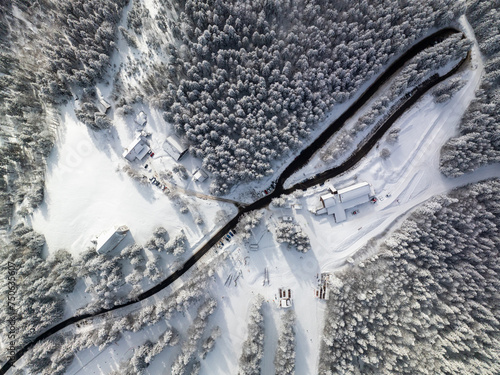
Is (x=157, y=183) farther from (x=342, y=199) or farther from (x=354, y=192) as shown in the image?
(x=354, y=192)

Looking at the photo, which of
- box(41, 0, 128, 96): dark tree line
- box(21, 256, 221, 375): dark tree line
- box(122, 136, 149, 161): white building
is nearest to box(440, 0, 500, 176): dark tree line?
box(21, 256, 221, 375): dark tree line

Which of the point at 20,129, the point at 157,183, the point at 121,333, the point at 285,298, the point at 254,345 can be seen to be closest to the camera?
the point at 254,345

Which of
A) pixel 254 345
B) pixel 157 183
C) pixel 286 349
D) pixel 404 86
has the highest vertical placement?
pixel 157 183

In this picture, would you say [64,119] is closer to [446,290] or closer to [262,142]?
[262,142]

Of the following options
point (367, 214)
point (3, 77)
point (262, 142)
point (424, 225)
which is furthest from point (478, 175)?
point (3, 77)

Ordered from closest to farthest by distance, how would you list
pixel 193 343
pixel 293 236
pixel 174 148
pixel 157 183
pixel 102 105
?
pixel 193 343 → pixel 293 236 → pixel 174 148 → pixel 157 183 → pixel 102 105

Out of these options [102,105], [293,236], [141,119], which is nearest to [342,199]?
[293,236]

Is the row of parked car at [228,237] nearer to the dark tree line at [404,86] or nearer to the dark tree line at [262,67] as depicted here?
the dark tree line at [262,67]

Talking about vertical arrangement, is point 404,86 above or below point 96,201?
below
